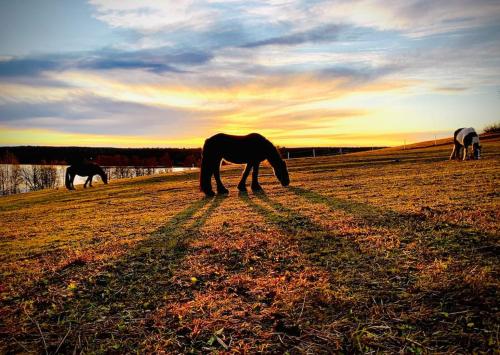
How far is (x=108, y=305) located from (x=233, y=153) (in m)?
11.3

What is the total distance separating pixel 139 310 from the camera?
4.26 metres

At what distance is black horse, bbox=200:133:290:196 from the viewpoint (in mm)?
15102

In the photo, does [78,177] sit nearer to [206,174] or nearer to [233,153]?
[206,174]

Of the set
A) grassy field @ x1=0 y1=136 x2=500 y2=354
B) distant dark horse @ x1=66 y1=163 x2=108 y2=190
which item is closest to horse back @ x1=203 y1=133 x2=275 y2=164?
grassy field @ x1=0 y1=136 x2=500 y2=354

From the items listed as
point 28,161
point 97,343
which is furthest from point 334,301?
point 28,161

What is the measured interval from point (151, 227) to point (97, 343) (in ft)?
20.4

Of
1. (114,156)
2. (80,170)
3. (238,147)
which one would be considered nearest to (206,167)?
(238,147)

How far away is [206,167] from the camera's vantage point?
15375 mm

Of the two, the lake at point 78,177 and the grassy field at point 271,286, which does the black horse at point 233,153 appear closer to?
the grassy field at point 271,286

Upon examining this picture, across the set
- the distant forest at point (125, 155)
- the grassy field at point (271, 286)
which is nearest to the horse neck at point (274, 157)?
the grassy field at point (271, 286)

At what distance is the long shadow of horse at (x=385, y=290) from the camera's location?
3363 millimetres

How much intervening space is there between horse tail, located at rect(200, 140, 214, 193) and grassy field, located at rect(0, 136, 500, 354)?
Answer: 21.5ft

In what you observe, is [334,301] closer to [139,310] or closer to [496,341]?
[496,341]

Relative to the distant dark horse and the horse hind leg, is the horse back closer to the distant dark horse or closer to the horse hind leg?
the horse hind leg
